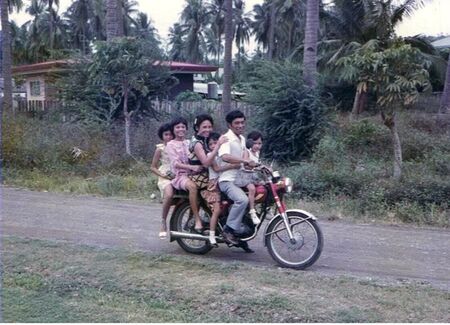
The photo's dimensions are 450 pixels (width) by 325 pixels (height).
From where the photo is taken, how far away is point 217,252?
26.0 ft

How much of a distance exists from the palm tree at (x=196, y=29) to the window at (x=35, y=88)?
1132 inches

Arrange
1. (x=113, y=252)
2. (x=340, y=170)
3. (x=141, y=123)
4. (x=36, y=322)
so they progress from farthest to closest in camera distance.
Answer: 1. (x=141, y=123)
2. (x=340, y=170)
3. (x=113, y=252)
4. (x=36, y=322)

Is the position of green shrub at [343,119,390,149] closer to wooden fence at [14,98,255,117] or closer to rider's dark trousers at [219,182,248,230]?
wooden fence at [14,98,255,117]

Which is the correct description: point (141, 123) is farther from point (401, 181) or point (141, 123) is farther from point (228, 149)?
point (228, 149)

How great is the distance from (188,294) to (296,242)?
1.67 meters

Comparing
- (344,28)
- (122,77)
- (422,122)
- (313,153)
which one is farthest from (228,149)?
(344,28)

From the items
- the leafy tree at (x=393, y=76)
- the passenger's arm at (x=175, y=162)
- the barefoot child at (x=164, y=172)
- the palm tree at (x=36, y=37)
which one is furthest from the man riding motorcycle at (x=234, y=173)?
the palm tree at (x=36, y=37)

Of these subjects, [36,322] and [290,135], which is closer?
[36,322]

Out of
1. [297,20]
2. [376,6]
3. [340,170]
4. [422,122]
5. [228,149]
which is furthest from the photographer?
[297,20]

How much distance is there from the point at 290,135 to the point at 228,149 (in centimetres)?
923

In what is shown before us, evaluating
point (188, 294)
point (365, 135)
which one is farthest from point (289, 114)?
point (188, 294)

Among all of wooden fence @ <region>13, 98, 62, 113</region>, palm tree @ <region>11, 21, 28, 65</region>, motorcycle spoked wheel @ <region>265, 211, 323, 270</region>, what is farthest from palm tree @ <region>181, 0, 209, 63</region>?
motorcycle spoked wheel @ <region>265, 211, 323, 270</region>

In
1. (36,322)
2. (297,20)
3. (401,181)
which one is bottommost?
(36,322)

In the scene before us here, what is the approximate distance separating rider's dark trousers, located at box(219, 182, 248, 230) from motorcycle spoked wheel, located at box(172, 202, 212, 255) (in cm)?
62
